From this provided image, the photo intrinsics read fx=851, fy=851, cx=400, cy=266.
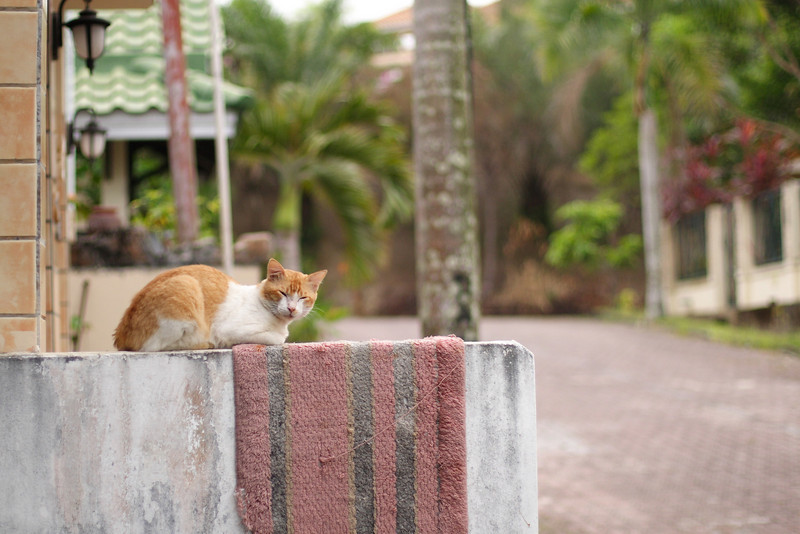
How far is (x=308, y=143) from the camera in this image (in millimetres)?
11977

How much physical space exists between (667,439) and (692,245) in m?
10.3

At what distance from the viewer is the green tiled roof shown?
33.2ft

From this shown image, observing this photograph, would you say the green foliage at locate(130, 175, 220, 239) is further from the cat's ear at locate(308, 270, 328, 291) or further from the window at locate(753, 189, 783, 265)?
the window at locate(753, 189, 783, 265)

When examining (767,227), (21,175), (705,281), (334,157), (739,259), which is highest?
(334,157)

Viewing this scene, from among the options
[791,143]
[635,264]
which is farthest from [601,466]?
[635,264]

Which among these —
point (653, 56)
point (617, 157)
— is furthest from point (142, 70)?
point (617, 157)

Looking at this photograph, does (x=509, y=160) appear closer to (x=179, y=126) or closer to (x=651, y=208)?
(x=651, y=208)

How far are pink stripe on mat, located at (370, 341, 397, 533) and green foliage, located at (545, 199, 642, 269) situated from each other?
18.6 m

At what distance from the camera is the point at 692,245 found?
1789 centimetres

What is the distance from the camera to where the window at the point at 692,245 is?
1736cm

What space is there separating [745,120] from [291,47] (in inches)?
446

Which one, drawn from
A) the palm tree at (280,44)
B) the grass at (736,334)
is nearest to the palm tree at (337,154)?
the grass at (736,334)

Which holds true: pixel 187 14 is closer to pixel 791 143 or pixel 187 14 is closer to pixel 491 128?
pixel 791 143

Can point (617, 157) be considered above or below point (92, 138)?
above
